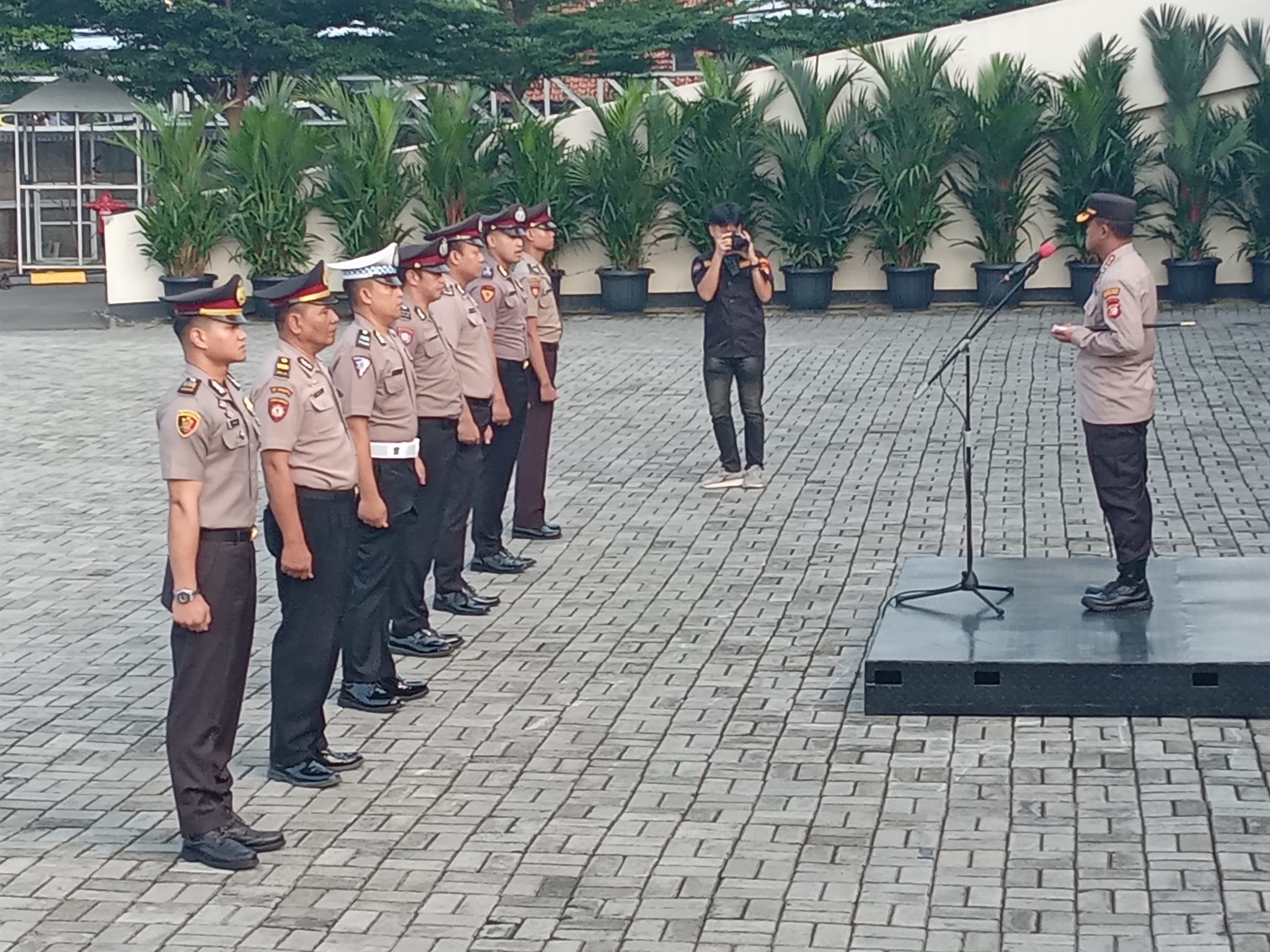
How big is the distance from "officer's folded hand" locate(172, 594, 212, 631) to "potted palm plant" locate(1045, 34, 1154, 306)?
16431 millimetres

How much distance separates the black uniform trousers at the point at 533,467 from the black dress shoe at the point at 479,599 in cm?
138

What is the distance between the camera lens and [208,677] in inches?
249

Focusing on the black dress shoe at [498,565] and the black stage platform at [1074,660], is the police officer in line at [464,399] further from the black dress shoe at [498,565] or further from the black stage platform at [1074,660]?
the black stage platform at [1074,660]

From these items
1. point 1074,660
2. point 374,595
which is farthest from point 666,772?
point 1074,660

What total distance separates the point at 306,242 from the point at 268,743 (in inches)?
614

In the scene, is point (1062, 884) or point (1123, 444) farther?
point (1123, 444)

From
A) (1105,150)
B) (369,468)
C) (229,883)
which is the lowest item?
(229,883)

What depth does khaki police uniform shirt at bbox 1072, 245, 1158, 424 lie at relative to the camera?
26.9ft

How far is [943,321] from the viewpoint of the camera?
21109 millimetres

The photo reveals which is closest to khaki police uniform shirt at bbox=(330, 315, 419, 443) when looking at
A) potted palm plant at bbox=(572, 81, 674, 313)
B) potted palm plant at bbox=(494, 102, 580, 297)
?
potted palm plant at bbox=(494, 102, 580, 297)

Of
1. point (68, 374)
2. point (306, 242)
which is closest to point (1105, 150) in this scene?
point (306, 242)

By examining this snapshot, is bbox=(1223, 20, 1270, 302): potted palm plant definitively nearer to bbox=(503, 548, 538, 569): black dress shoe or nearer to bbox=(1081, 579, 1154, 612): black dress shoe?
bbox=(503, 548, 538, 569): black dress shoe

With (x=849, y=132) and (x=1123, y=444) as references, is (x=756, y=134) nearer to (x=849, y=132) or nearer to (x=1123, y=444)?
(x=849, y=132)

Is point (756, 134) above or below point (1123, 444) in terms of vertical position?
above
